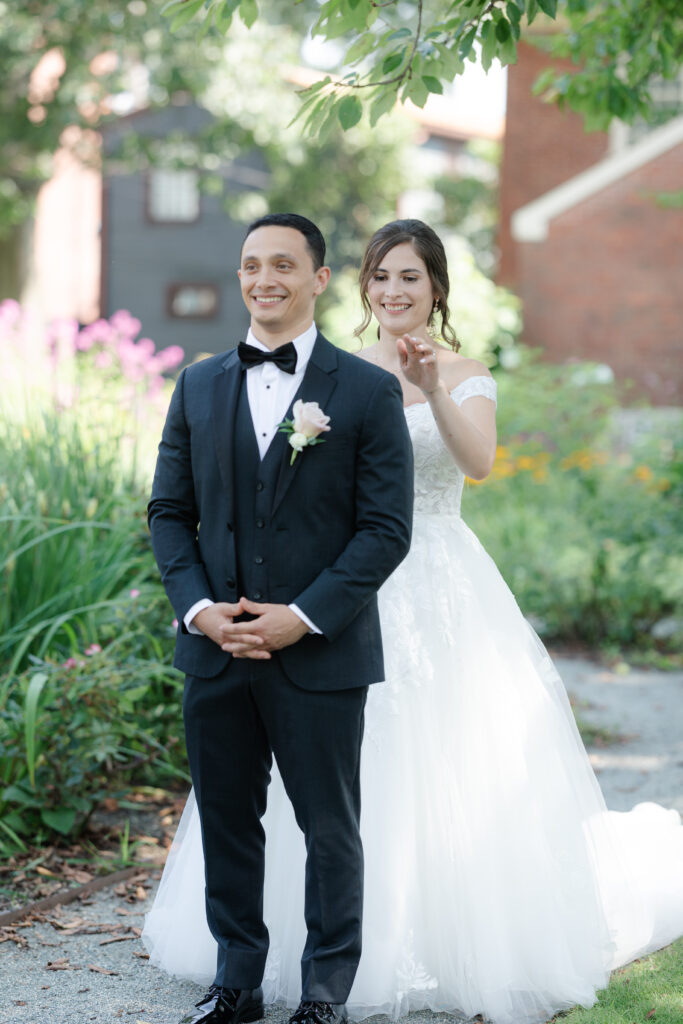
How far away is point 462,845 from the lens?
3.45 m

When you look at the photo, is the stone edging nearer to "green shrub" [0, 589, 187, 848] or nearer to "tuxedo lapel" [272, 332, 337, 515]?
"green shrub" [0, 589, 187, 848]

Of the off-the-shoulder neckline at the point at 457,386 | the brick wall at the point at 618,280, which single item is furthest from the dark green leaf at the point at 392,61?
the brick wall at the point at 618,280

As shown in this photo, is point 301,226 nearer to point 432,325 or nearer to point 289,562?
point 289,562

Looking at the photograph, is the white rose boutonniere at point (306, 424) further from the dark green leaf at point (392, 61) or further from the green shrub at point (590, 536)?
the green shrub at point (590, 536)

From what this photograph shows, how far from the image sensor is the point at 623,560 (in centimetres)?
851

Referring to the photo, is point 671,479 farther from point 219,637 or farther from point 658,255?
point 658,255

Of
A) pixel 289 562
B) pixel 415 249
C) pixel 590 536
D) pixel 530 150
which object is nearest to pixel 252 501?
pixel 289 562

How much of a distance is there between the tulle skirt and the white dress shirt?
91 centimetres

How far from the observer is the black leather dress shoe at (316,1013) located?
116 inches

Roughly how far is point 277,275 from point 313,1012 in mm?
1865

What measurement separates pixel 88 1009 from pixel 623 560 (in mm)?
5927

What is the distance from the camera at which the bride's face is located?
3.72m

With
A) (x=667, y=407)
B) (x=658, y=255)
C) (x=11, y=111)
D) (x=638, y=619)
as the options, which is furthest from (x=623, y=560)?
(x=11, y=111)

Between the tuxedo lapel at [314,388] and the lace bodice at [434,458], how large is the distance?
29.9 inches
